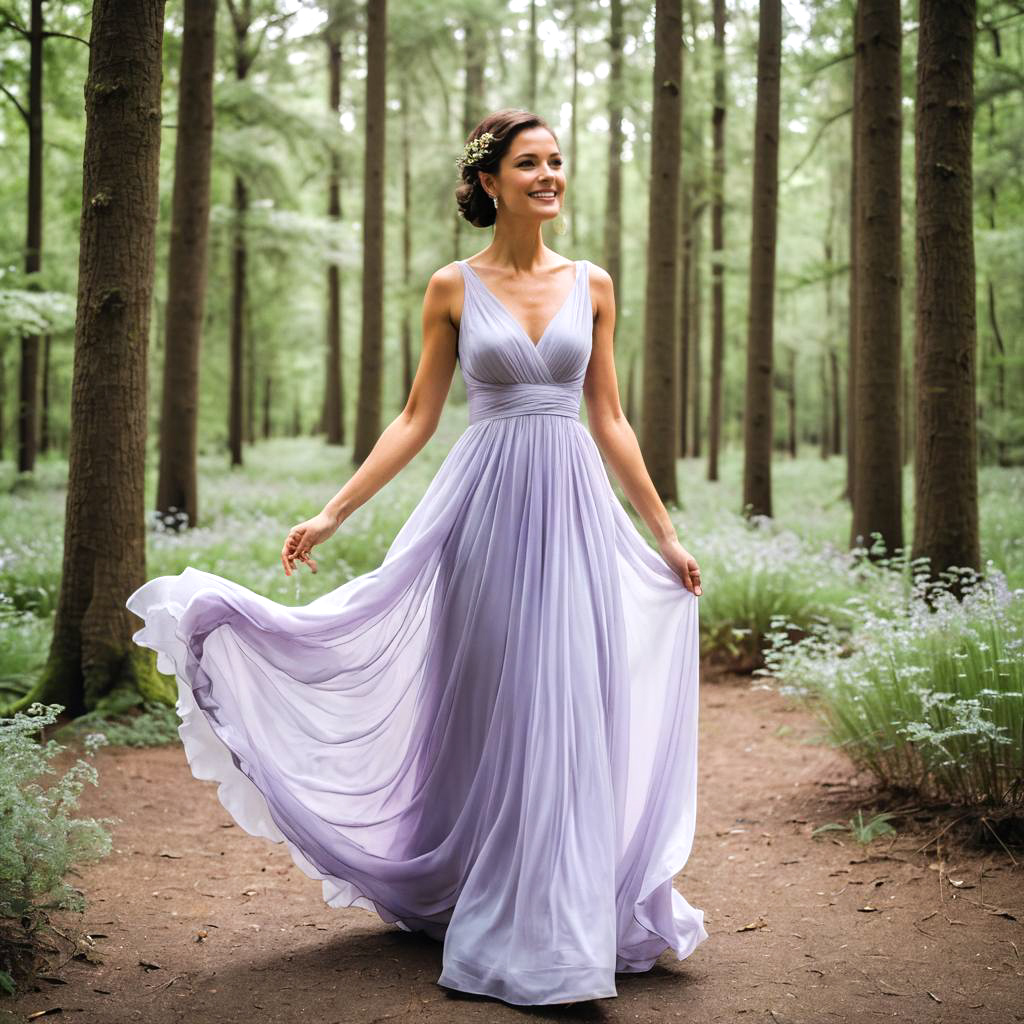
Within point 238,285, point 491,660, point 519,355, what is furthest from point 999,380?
point 491,660

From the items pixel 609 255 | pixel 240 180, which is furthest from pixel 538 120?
pixel 609 255

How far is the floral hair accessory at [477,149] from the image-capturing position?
3.61 metres

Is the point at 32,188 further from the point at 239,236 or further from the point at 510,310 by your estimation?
the point at 510,310

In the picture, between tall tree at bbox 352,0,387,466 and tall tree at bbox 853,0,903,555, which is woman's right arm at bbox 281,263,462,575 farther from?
tall tree at bbox 352,0,387,466

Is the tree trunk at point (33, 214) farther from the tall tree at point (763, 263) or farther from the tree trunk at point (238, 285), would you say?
the tall tree at point (763, 263)

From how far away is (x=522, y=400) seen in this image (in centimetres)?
362

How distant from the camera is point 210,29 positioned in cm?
1062

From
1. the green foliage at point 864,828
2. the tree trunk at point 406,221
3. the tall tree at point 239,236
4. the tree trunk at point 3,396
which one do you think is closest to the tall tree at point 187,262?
the tall tree at point 239,236

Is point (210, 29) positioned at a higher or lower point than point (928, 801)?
higher

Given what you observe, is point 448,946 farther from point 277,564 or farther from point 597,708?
point 277,564

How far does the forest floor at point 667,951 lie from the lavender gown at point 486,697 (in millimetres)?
214

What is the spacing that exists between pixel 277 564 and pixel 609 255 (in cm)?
1314

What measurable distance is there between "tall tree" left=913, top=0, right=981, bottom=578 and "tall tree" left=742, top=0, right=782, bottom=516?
5.92m

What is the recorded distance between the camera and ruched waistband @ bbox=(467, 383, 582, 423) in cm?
362
